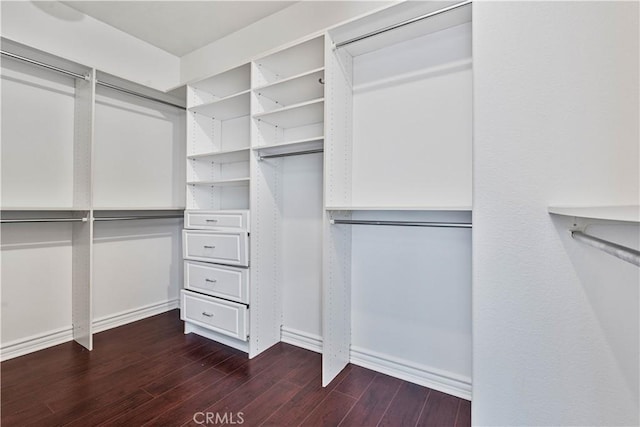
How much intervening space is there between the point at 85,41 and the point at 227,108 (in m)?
1.38

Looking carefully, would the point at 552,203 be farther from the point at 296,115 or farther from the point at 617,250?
the point at 296,115

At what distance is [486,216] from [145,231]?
3041 mm

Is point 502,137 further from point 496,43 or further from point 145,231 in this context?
point 145,231

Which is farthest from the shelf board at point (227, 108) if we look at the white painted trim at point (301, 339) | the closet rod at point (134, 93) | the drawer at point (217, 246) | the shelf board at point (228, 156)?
the white painted trim at point (301, 339)

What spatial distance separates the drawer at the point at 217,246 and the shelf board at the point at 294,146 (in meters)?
0.63

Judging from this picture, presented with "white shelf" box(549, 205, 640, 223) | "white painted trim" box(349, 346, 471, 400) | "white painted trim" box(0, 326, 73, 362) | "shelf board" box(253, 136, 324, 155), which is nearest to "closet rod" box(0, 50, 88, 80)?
"shelf board" box(253, 136, 324, 155)

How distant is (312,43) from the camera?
1935 mm

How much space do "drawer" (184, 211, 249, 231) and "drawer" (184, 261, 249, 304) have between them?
1.01ft

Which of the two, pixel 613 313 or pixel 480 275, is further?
pixel 480 275

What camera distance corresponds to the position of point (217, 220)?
7.79ft

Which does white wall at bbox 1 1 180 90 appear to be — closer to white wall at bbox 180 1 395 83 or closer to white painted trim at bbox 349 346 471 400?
white wall at bbox 180 1 395 83

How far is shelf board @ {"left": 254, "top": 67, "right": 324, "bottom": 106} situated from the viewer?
198cm

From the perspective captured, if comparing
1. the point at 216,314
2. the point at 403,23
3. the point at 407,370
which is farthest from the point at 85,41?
the point at 407,370

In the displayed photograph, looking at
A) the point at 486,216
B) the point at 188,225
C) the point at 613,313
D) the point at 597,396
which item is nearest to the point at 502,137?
the point at 486,216
